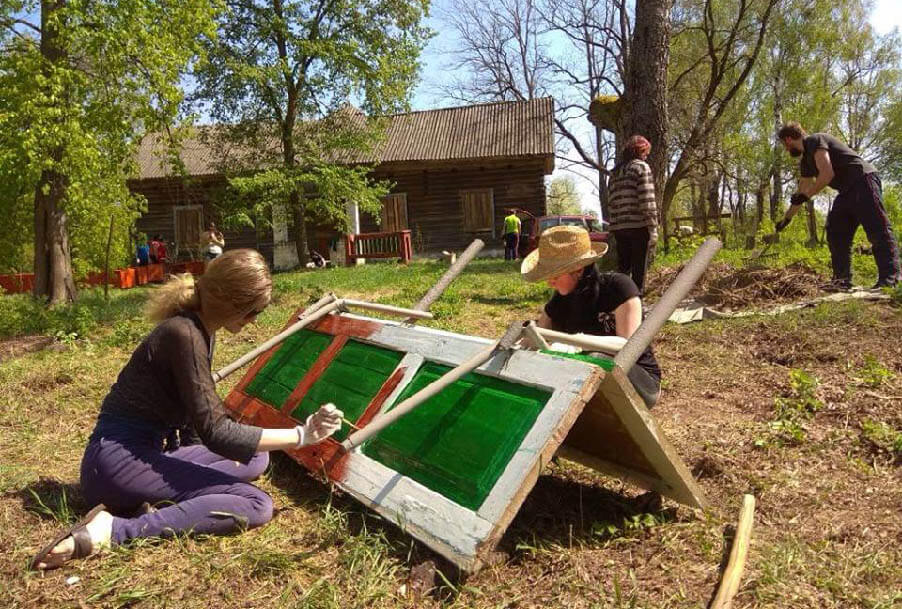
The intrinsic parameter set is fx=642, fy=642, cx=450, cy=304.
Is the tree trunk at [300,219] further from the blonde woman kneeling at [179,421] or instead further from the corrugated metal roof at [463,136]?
the blonde woman kneeling at [179,421]

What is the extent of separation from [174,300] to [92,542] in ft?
3.15

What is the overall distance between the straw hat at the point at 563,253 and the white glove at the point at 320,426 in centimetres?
121

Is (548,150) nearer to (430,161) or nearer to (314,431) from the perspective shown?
(430,161)

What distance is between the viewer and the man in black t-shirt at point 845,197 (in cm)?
625

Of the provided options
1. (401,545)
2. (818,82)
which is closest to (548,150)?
(818,82)

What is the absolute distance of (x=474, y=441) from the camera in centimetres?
241

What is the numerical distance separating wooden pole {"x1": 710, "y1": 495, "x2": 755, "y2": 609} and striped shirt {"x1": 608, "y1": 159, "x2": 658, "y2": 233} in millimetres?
3982

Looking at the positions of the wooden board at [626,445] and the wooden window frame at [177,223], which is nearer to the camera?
the wooden board at [626,445]

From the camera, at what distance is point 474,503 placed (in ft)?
7.34

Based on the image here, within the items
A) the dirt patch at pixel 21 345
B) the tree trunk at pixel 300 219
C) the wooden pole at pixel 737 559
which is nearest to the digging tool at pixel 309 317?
the wooden pole at pixel 737 559

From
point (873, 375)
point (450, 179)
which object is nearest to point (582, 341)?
point (873, 375)

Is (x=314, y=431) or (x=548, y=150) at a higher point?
(x=548, y=150)

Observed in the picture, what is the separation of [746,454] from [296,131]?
15.9 meters

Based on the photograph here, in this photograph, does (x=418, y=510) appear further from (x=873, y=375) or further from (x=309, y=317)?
(x=873, y=375)
